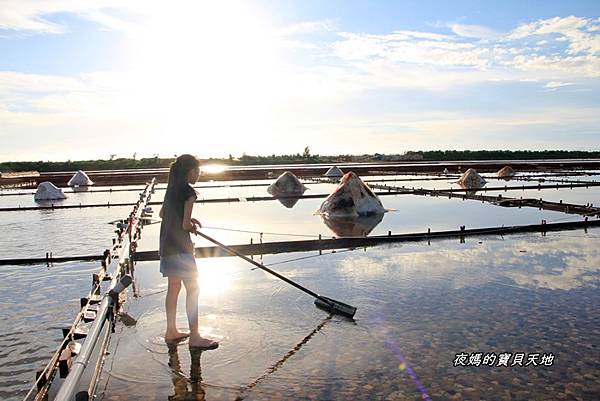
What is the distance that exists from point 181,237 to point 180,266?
0.29 metres

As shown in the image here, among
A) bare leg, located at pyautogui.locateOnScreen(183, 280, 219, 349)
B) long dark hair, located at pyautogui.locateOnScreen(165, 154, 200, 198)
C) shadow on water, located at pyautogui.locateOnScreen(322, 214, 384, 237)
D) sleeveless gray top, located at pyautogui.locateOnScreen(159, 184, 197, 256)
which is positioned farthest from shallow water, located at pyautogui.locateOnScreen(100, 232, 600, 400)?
shadow on water, located at pyautogui.locateOnScreen(322, 214, 384, 237)

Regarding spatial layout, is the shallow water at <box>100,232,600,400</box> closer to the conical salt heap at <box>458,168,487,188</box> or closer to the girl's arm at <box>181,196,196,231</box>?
the girl's arm at <box>181,196,196,231</box>

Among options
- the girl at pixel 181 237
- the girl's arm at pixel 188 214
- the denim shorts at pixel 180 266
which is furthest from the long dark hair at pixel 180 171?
the denim shorts at pixel 180 266

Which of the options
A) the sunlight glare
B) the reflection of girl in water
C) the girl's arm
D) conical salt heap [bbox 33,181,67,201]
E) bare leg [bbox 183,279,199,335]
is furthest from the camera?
conical salt heap [bbox 33,181,67,201]

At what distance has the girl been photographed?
15.4 feet

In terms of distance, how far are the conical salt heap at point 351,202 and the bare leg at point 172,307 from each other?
11.3 metres

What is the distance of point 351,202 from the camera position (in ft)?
53.1

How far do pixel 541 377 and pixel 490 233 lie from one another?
8.07m

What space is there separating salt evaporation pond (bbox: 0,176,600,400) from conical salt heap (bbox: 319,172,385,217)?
563 cm

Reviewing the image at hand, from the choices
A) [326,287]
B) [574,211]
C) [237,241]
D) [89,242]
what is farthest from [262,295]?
[574,211]

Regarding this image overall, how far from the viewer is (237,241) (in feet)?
A: 37.9

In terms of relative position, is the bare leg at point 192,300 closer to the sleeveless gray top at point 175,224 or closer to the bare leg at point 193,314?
the bare leg at point 193,314

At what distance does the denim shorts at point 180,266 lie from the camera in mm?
4785

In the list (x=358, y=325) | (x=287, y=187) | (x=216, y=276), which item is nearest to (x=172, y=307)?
(x=358, y=325)
